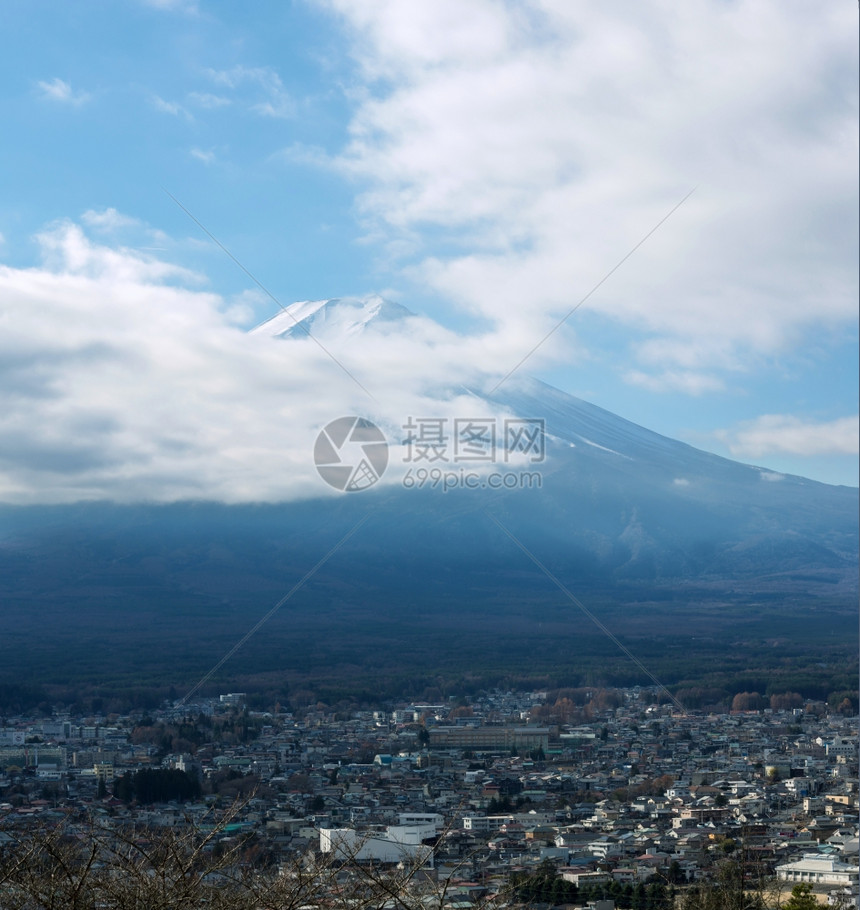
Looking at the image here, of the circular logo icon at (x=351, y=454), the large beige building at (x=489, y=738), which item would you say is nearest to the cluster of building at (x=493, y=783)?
the large beige building at (x=489, y=738)

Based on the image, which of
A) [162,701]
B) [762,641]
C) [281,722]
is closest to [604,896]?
[281,722]

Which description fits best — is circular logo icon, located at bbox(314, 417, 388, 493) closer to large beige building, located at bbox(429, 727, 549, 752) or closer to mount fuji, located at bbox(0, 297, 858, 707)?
mount fuji, located at bbox(0, 297, 858, 707)

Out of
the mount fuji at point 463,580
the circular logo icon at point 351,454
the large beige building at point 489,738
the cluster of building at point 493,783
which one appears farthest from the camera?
the circular logo icon at point 351,454

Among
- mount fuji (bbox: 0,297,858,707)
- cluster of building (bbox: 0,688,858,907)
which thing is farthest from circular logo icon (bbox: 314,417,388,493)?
cluster of building (bbox: 0,688,858,907)

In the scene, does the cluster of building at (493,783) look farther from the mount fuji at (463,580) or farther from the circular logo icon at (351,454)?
the circular logo icon at (351,454)

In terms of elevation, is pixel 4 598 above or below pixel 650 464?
below

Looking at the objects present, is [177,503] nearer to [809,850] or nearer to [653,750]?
[653,750]

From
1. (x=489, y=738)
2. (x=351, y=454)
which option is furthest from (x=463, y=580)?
(x=489, y=738)
